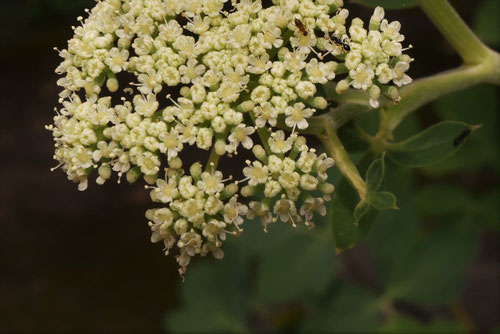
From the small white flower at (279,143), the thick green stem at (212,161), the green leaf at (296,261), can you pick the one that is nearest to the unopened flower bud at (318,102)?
the small white flower at (279,143)

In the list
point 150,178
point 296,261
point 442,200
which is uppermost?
point 150,178

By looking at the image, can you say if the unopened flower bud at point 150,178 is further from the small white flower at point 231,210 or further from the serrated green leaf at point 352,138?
the serrated green leaf at point 352,138

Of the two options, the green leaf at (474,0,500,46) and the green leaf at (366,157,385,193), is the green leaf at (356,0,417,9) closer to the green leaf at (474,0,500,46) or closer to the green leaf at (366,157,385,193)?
the green leaf at (366,157,385,193)

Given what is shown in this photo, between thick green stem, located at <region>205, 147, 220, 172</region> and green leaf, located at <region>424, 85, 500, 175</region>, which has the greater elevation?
thick green stem, located at <region>205, 147, 220, 172</region>

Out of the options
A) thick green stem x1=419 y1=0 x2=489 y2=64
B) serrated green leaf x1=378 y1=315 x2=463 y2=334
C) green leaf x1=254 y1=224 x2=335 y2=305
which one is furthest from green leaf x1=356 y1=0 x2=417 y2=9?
serrated green leaf x1=378 y1=315 x2=463 y2=334

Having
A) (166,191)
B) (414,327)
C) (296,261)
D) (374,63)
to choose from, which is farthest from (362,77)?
(414,327)

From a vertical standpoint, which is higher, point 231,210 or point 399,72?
point 399,72

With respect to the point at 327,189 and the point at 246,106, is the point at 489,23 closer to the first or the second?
the point at 327,189
